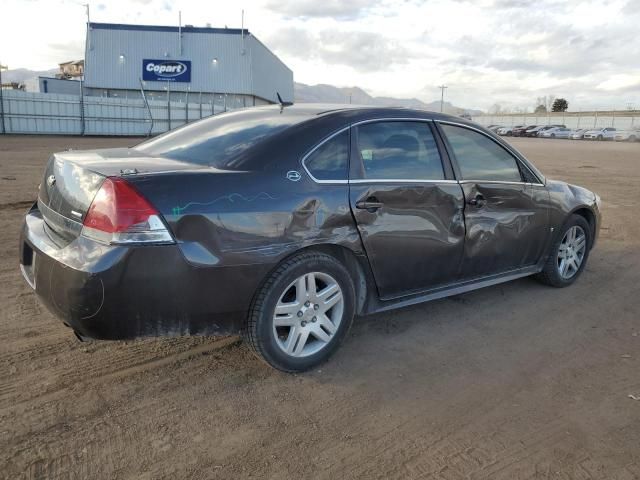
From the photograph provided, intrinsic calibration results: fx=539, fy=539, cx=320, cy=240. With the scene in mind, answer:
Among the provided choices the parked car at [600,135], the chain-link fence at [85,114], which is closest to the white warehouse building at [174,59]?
the chain-link fence at [85,114]

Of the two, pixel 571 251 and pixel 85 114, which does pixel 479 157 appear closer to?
pixel 571 251

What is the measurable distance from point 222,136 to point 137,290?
129 centimetres

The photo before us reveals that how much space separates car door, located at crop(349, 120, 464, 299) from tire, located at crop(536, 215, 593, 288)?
1411mm

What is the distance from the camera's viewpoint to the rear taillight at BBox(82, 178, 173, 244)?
2.69m

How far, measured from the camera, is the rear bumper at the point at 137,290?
8.81ft

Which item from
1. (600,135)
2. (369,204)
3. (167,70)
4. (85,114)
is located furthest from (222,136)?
(600,135)

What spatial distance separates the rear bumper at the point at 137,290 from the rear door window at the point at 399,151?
1099 millimetres

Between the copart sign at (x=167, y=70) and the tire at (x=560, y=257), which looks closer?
the tire at (x=560, y=257)

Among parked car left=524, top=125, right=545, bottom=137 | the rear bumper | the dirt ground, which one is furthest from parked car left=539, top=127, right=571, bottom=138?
the rear bumper

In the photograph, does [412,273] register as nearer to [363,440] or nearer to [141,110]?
[363,440]

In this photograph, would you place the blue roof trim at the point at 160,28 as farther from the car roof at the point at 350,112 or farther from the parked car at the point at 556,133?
the car roof at the point at 350,112

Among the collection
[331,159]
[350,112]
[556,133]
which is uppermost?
[556,133]

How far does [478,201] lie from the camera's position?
4078 mm

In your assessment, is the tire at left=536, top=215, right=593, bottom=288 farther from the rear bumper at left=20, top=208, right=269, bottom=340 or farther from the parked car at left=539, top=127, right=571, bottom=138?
the parked car at left=539, top=127, right=571, bottom=138
